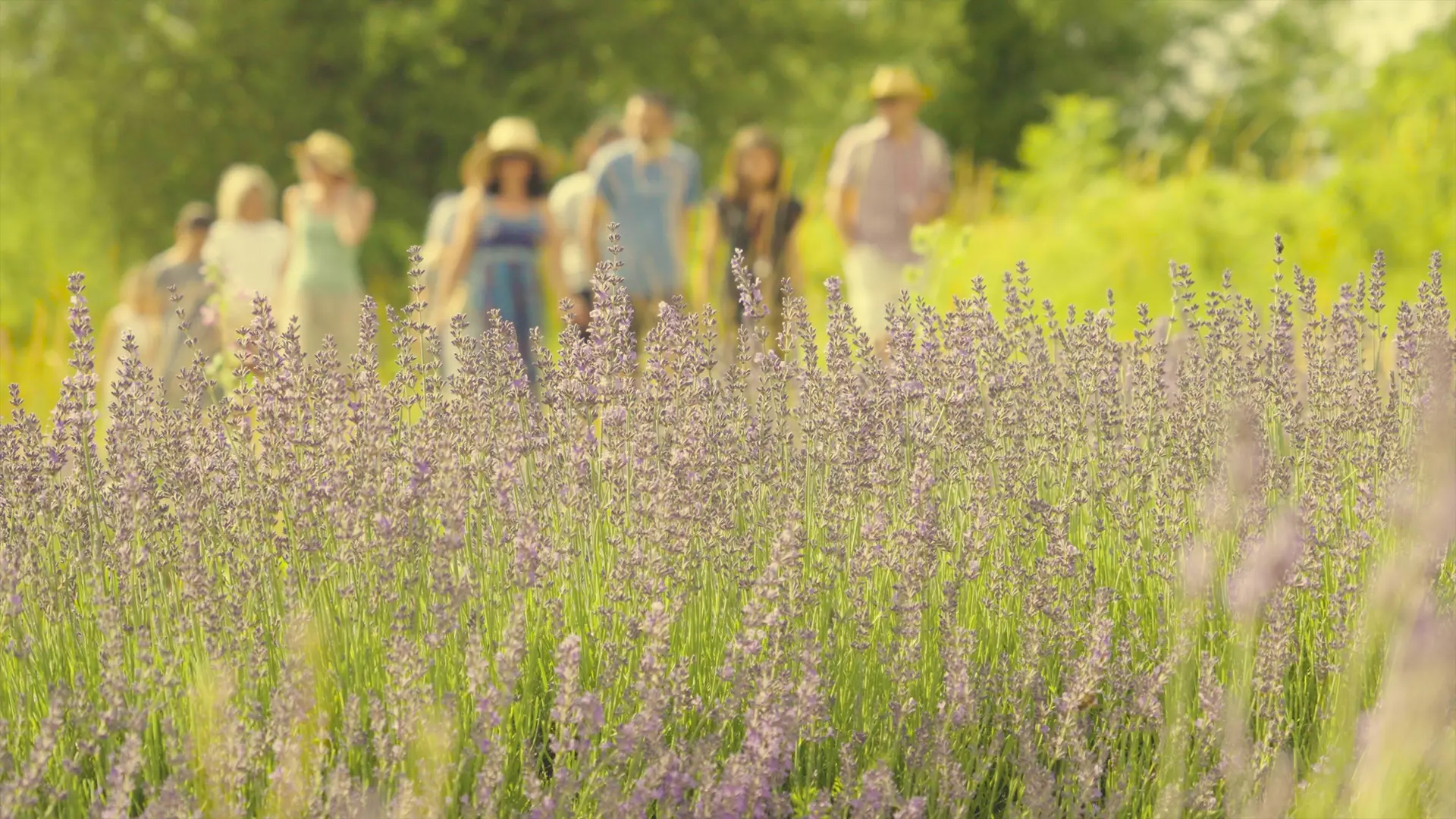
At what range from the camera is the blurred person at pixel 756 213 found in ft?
29.5

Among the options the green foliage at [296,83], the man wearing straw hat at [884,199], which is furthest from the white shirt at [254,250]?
the green foliage at [296,83]

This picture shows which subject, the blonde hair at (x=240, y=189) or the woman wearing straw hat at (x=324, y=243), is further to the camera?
the blonde hair at (x=240, y=189)

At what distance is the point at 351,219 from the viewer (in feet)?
28.8

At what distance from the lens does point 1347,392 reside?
151 inches

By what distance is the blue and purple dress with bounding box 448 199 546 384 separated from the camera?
826cm

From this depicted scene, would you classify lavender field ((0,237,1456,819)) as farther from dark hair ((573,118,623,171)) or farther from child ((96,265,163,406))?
dark hair ((573,118,623,171))

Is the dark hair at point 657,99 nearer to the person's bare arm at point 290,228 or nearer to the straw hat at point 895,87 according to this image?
the straw hat at point 895,87

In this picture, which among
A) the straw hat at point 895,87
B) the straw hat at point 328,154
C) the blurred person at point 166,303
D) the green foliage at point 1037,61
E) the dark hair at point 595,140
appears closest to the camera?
the blurred person at point 166,303

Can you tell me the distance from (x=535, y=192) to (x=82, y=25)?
12050mm

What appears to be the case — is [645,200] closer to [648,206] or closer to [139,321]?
[648,206]

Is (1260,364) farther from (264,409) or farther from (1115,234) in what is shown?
(1115,234)

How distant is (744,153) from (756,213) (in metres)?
0.35

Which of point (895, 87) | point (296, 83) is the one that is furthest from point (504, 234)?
point (296, 83)

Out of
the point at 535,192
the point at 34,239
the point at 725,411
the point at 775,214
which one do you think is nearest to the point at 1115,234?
the point at 775,214
